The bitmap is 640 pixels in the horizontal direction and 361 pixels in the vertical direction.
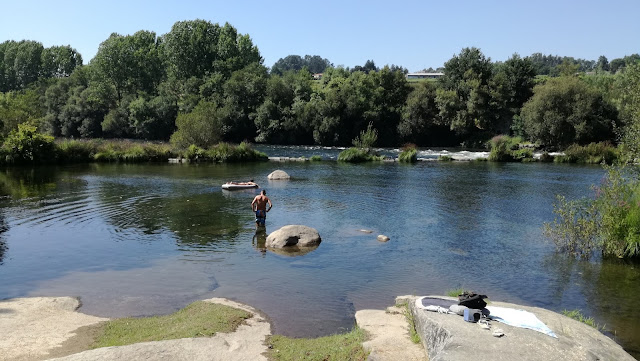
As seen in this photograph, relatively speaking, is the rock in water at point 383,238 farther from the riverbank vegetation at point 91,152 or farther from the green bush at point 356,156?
the riverbank vegetation at point 91,152

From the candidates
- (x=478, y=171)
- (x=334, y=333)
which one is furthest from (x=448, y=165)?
(x=334, y=333)

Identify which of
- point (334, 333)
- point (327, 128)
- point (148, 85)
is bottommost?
point (334, 333)

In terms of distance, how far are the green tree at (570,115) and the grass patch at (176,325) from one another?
72717 millimetres

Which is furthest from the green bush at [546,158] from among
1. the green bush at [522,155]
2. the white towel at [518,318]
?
the white towel at [518,318]

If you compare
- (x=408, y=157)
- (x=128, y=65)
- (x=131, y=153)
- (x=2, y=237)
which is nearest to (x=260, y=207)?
(x=2, y=237)

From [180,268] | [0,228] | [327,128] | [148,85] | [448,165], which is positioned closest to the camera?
[180,268]

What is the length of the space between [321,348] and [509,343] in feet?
14.7

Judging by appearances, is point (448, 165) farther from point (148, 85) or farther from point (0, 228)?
point (148, 85)

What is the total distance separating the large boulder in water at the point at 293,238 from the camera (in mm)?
24234

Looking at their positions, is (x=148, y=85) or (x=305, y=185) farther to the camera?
(x=148, y=85)

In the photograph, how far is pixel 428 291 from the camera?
711 inches

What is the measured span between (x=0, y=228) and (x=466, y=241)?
→ 26.1 meters

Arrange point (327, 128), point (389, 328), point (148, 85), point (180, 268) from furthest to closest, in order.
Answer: point (148, 85)
point (327, 128)
point (180, 268)
point (389, 328)

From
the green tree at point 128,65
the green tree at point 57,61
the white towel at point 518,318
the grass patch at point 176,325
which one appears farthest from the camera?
the green tree at point 57,61
